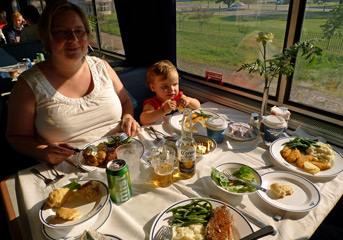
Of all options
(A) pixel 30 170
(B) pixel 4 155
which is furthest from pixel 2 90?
(A) pixel 30 170

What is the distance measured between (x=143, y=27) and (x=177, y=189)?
2414 millimetres

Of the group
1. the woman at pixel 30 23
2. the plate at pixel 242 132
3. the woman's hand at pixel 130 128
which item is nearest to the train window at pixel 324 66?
the plate at pixel 242 132

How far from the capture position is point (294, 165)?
1309mm

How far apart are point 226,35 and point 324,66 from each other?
3.20 ft

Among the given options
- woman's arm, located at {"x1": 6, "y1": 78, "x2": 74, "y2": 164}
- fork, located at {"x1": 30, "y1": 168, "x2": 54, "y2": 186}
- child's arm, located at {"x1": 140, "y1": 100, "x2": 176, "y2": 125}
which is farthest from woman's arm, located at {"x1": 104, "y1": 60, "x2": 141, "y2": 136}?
fork, located at {"x1": 30, "y1": 168, "x2": 54, "y2": 186}

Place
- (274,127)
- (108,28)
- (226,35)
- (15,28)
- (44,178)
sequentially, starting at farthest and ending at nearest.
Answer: (15,28), (108,28), (226,35), (274,127), (44,178)

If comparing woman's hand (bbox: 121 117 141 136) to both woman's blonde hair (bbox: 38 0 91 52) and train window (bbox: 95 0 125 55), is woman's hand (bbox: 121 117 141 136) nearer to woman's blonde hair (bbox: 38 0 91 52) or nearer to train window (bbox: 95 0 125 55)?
woman's blonde hair (bbox: 38 0 91 52)

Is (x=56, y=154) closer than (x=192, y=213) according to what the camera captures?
No

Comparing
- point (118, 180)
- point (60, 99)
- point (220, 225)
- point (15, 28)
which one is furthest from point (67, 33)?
point (15, 28)

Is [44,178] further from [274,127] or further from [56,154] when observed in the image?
[274,127]

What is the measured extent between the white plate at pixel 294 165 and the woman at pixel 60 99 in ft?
3.00

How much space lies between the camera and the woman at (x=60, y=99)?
149cm

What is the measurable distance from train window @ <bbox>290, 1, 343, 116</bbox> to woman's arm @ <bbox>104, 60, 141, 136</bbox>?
4.71ft

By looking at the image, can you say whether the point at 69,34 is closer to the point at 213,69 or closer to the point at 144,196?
the point at 144,196
